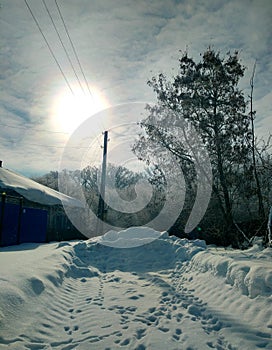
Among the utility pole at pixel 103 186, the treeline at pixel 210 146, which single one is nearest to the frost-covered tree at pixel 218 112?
Answer: the treeline at pixel 210 146

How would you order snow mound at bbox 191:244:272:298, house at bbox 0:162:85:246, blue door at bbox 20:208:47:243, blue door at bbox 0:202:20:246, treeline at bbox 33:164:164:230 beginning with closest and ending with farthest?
snow mound at bbox 191:244:272:298 → blue door at bbox 0:202:20:246 → house at bbox 0:162:85:246 → blue door at bbox 20:208:47:243 → treeline at bbox 33:164:164:230

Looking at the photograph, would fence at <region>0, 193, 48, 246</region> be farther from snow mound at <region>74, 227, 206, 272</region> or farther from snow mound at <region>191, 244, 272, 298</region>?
snow mound at <region>191, 244, 272, 298</region>

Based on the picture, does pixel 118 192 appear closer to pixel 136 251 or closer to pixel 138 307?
pixel 136 251

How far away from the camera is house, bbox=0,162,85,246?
493 inches

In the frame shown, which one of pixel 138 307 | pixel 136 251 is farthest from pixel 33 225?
pixel 138 307

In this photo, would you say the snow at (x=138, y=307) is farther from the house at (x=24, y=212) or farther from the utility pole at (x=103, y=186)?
the utility pole at (x=103, y=186)

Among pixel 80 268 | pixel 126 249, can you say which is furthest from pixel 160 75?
pixel 80 268

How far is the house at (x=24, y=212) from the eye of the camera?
41.1 ft

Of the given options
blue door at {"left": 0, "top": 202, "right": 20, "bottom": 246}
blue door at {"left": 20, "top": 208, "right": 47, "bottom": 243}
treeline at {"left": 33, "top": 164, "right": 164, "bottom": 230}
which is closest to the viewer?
blue door at {"left": 0, "top": 202, "right": 20, "bottom": 246}

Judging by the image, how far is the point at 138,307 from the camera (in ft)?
16.3

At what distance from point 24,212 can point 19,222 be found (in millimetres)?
837

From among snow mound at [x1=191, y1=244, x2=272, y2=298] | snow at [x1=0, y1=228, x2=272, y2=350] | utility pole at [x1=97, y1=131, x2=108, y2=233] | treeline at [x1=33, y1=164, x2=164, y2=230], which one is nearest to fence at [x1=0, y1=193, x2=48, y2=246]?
utility pole at [x1=97, y1=131, x2=108, y2=233]

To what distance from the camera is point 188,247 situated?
1005 centimetres

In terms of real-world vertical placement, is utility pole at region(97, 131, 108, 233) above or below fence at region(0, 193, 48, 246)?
above
